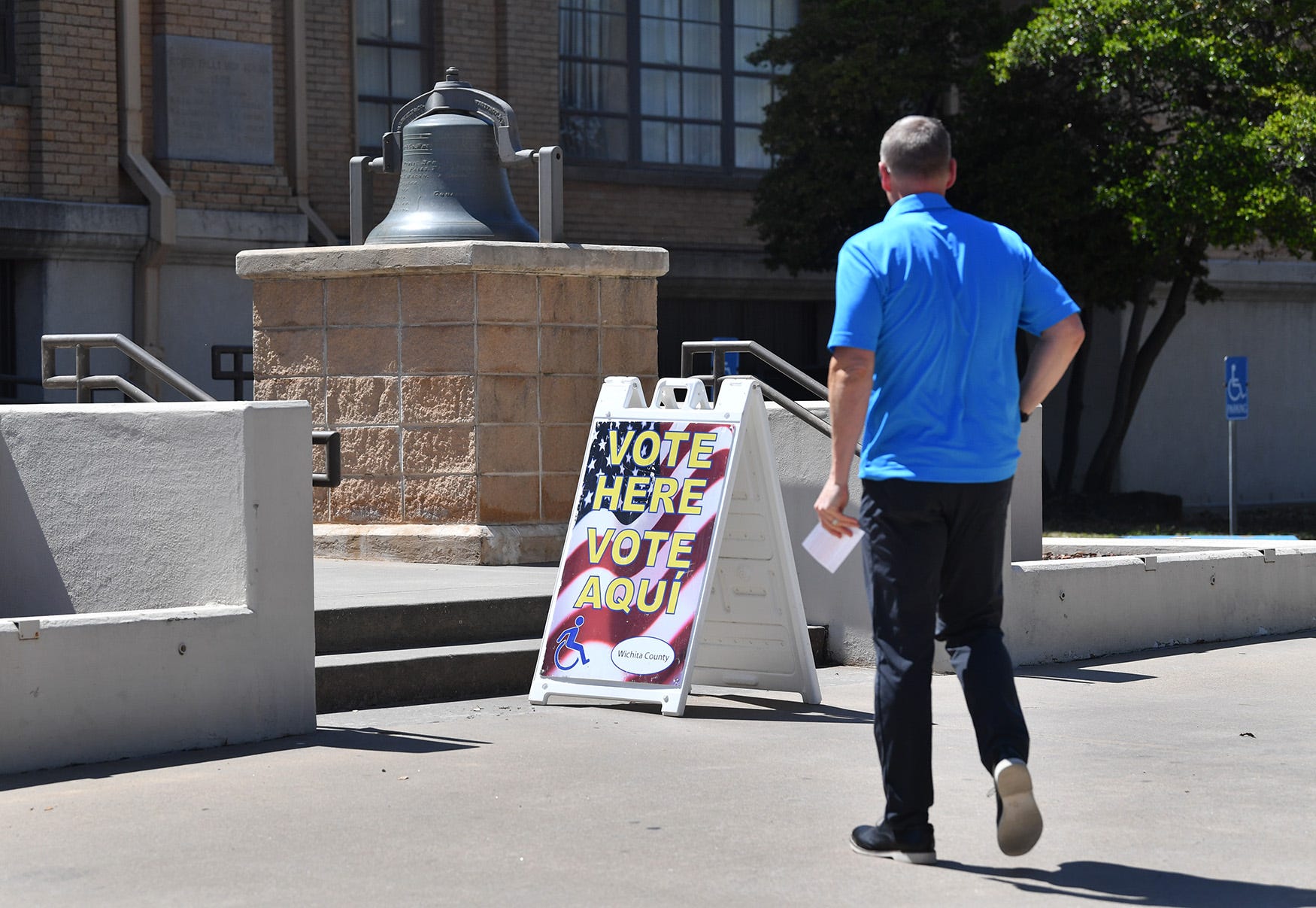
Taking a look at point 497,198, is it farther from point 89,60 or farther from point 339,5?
point 339,5

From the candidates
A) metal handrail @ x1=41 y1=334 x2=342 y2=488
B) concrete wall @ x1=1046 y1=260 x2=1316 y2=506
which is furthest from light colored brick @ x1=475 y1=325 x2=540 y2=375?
concrete wall @ x1=1046 y1=260 x2=1316 y2=506

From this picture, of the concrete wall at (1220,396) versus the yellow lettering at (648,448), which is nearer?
the yellow lettering at (648,448)

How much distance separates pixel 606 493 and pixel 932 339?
3047 millimetres

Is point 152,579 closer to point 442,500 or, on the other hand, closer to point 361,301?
point 442,500

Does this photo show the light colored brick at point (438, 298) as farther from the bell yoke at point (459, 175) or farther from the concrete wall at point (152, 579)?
the concrete wall at point (152, 579)

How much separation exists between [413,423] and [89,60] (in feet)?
28.4

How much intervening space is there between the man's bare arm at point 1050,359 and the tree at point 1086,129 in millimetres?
14277

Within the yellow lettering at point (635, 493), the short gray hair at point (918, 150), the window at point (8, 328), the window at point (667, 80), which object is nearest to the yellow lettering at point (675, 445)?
the yellow lettering at point (635, 493)

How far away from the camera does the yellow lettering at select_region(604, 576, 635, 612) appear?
7.54 metres

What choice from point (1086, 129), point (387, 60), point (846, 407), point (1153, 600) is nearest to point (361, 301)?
point (1153, 600)

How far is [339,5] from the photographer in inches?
781

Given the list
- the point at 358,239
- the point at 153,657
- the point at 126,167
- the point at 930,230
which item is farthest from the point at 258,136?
the point at 930,230

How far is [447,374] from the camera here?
33.3 feet

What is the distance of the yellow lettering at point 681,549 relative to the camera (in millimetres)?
7438
